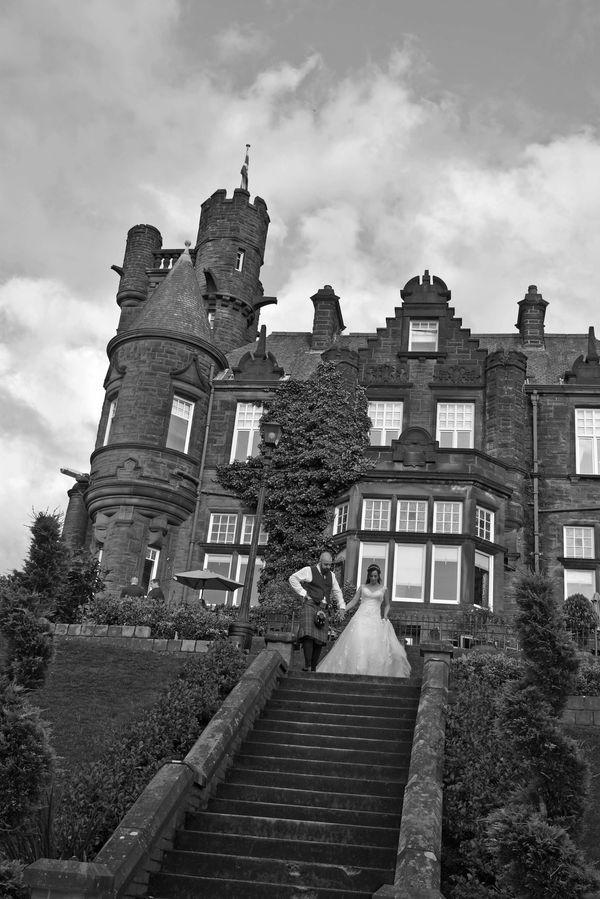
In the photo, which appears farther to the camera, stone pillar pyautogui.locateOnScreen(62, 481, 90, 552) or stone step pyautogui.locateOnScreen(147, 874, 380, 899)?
stone pillar pyautogui.locateOnScreen(62, 481, 90, 552)

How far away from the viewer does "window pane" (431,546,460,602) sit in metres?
28.1

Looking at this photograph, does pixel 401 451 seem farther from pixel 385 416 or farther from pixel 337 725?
pixel 337 725

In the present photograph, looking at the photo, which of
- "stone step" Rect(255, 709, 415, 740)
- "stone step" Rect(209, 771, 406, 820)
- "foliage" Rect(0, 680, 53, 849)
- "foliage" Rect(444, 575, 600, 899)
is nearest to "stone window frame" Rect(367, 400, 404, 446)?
"stone step" Rect(255, 709, 415, 740)

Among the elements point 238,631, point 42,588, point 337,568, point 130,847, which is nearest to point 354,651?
point 238,631

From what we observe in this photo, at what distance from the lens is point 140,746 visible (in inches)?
537

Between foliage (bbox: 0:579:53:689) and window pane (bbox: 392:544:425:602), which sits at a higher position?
window pane (bbox: 392:544:425:602)

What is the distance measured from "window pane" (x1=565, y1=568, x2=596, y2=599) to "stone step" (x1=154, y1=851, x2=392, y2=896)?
2099cm

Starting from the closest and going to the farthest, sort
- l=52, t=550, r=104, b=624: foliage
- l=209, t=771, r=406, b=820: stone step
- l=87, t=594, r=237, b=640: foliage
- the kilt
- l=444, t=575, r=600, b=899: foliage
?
l=444, t=575, r=600, b=899: foliage, l=209, t=771, r=406, b=820: stone step, the kilt, l=87, t=594, r=237, b=640: foliage, l=52, t=550, r=104, b=624: foliage

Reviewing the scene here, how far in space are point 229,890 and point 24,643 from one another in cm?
416

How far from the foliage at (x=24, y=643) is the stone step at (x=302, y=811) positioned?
2.86 metres

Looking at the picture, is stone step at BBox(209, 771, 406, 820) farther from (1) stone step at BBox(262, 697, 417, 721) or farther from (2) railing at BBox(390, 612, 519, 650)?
(2) railing at BBox(390, 612, 519, 650)

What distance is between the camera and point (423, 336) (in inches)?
1358

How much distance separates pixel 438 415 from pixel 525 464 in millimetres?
3439

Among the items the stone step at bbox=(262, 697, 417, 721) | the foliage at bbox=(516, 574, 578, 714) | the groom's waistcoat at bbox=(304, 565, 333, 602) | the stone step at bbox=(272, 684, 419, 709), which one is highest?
the groom's waistcoat at bbox=(304, 565, 333, 602)
